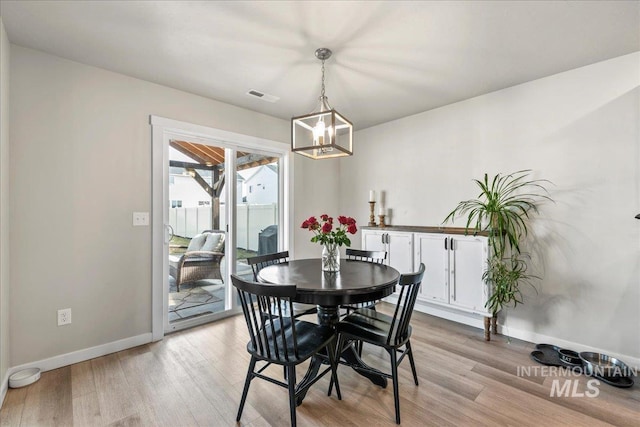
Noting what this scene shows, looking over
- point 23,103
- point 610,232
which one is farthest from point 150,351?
point 610,232

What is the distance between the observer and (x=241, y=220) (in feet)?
12.0

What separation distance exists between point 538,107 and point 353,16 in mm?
2176

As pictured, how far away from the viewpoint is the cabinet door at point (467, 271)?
2902 millimetres

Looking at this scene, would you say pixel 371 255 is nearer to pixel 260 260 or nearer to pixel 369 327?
pixel 369 327

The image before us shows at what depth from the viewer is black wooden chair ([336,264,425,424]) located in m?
1.74

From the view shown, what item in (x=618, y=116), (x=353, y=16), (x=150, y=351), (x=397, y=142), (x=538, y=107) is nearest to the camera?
(x=353, y=16)

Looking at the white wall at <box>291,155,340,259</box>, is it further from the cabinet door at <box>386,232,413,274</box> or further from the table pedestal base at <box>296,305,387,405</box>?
the table pedestal base at <box>296,305,387,405</box>

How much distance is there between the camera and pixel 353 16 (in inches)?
75.5

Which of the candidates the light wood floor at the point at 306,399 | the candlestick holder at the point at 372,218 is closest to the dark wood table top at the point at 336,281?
the light wood floor at the point at 306,399

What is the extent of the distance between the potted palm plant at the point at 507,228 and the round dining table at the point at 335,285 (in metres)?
1.27

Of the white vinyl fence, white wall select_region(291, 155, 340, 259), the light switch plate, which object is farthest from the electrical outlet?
white wall select_region(291, 155, 340, 259)

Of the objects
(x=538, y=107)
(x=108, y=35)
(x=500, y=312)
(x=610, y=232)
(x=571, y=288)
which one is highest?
(x=108, y=35)

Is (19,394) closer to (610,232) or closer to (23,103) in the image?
(23,103)

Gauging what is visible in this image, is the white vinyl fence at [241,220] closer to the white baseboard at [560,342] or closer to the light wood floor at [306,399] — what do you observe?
the light wood floor at [306,399]
